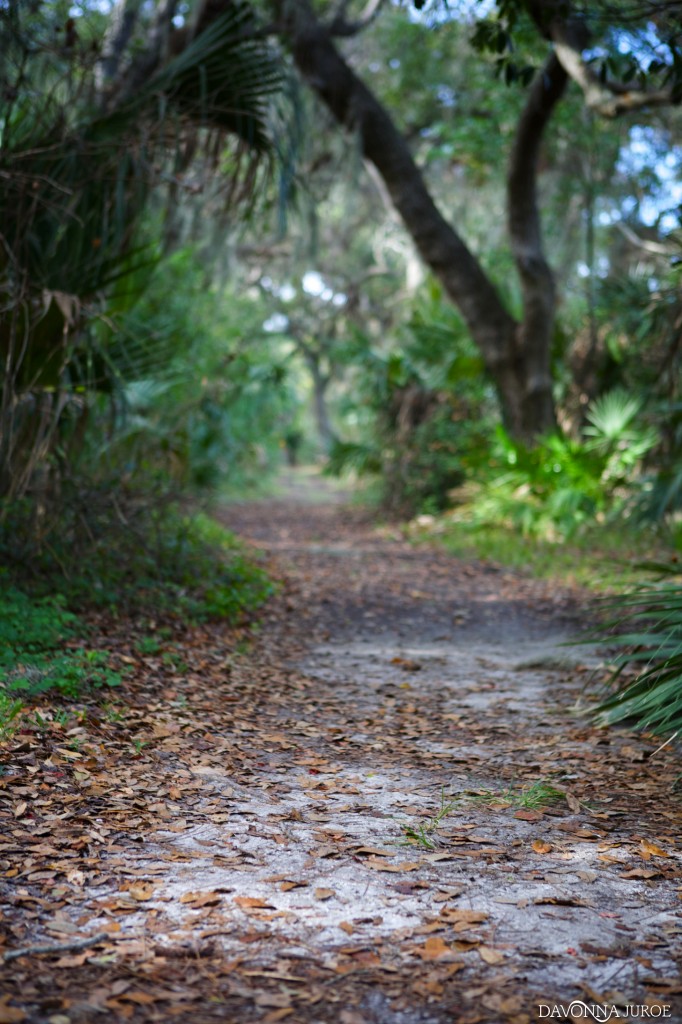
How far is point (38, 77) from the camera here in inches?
277

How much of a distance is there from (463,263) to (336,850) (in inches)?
376

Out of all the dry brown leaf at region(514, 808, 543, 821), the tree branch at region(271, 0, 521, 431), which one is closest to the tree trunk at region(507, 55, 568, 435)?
the tree branch at region(271, 0, 521, 431)

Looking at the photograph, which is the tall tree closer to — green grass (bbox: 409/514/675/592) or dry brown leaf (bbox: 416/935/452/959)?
green grass (bbox: 409/514/675/592)

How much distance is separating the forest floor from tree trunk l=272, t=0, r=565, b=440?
252 inches

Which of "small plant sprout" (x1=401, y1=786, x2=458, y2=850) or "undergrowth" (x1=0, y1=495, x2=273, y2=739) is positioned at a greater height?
"undergrowth" (x1=0, y1=495, x2=273, y2=739)

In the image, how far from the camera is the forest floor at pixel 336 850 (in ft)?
7.48

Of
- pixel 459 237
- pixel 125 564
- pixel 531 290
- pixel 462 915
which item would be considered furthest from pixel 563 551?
pixel 462 915

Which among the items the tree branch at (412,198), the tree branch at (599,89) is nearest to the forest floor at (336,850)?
the tree branch at (599,89)

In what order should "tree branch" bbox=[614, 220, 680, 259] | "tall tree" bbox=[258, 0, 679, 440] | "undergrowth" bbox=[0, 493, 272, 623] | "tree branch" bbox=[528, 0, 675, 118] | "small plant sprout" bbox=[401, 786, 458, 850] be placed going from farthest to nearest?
1. "tall tree" bbox=[258, 0, 679, 440]
2. "tree branch" bbox=[614, 220, 680, 259]
3. "tree branch" bbox=[528, 0, 675, 118]
4. "undergrowth" bbox=[0, 493, 272, 623]
5. "small plant sprout" bbox=[401, 786, 458, 850]

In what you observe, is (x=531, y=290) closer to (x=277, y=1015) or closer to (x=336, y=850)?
(x=336, y=850)

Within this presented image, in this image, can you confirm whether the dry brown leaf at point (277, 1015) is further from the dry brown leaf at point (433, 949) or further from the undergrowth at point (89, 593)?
the undergrowth at point (89, 593)

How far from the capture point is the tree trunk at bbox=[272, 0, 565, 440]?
10805mm

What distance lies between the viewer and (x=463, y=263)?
11.5 m

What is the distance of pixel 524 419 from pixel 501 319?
4.23 ft
